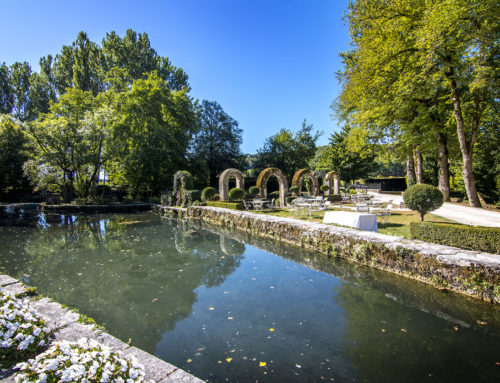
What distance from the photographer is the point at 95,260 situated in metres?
6.78

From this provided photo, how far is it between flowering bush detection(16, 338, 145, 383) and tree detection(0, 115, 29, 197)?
87.4ft

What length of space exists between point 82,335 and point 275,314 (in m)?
2.58

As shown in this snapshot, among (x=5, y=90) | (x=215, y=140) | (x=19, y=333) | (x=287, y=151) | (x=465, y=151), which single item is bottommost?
(x=19, y=333)

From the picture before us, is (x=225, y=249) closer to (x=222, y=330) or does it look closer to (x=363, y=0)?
(x=222, y=330)

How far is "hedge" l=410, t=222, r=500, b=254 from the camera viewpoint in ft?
18.0

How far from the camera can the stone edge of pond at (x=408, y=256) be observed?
14.3ft

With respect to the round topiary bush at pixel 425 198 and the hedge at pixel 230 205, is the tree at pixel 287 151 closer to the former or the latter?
the hedge at pixel 230 205

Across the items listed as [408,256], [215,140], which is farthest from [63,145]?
[408,256]

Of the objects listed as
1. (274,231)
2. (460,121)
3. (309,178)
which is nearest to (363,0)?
(460,121)

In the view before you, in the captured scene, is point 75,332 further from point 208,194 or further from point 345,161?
point 345,161

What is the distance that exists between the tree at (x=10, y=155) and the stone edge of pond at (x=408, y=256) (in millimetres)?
25150

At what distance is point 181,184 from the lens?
19.0 m

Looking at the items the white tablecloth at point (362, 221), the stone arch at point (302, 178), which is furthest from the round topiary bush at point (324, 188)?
the white tablecloth at point (362, 221)

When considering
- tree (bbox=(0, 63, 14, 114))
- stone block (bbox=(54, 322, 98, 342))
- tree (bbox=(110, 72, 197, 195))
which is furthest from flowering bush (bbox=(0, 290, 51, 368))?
tree (bbox=(0, 63, 14, 114))
